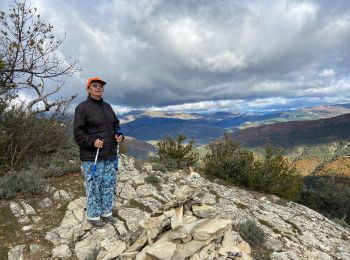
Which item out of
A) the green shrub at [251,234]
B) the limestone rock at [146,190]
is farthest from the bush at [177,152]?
the green shrub at [251,234]

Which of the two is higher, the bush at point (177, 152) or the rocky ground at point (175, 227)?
the bush at point (177, 152)

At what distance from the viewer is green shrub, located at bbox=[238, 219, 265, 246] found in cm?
707

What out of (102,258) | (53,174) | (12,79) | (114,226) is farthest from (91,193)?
(12,79)

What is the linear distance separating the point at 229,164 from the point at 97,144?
318 inches

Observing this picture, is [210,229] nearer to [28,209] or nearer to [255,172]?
[28,209]

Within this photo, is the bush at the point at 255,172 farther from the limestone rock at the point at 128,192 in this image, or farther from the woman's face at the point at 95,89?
the woman's face at the point at 95,89

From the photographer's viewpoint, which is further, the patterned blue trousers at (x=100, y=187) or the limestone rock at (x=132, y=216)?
the limestone rock at (x=132, y=216)

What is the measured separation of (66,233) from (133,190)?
2925 millimetres

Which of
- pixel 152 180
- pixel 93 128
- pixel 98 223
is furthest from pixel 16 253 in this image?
pixel 152 180

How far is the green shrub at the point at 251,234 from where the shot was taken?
7066 millimetres

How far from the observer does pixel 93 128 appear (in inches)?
253

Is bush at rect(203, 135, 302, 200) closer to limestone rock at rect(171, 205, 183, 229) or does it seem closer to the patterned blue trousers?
Result: the patterned blue trousers

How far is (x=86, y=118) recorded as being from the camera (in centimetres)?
633

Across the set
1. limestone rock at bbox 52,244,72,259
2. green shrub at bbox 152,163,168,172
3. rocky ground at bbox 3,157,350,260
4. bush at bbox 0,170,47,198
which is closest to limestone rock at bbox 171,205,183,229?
rocky ground at bbox 3,157,350,260
